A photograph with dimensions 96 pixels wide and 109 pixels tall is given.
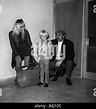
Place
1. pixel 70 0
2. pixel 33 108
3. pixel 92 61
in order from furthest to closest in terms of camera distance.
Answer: pixel 70 0 → pixel 92 61 → pixel 33 108

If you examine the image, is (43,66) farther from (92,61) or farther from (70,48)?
(92,61)

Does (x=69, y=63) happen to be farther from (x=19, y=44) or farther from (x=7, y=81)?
(x=7, y=81)

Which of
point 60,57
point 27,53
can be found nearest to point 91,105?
point 60,57

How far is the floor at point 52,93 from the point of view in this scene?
2.45 metres

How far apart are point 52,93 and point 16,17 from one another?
1.87 meters

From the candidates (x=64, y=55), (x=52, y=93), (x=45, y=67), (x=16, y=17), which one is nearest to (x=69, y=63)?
(x=64, y=55)

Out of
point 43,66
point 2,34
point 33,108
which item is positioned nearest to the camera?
point 33,108

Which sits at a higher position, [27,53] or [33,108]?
[27,53]

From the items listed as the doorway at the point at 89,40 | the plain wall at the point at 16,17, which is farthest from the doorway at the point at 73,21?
the plain wall at the point at 16,17

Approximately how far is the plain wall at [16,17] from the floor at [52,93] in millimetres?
471

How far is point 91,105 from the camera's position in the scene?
7.32 ft

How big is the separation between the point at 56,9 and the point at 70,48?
5.01 feet

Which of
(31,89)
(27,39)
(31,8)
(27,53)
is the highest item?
(31,8)

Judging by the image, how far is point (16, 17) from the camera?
3.60 metres
